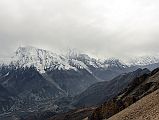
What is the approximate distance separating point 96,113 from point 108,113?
9.94 m

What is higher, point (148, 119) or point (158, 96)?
point (158, 96)

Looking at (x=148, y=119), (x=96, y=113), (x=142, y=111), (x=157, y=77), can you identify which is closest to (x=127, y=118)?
(x=142, y=111)

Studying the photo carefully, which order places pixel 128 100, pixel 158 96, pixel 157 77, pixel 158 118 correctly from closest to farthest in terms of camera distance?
pixel 158 118 → pixel 158 96 → pixel 128 100 → pixel 157 77

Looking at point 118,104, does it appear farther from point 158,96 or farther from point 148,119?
point 148,119

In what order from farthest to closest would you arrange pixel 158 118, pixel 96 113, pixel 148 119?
pixel 96 113
pixel 148 119
pixel 158 118

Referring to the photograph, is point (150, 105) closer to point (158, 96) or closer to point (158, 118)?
point (158, 96)

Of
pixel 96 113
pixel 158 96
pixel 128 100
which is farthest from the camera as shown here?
pixel 96 113

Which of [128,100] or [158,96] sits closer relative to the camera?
[158,96]

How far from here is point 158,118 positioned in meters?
48.5

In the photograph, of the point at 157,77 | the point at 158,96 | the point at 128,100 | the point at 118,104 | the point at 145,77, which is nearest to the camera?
the point at 158,96

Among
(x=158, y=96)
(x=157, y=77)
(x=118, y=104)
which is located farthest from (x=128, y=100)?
(x=158, y=96)

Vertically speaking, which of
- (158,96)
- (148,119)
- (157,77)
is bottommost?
(148,119)

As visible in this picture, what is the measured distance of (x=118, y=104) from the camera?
409ft

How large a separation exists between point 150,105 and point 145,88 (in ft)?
220
